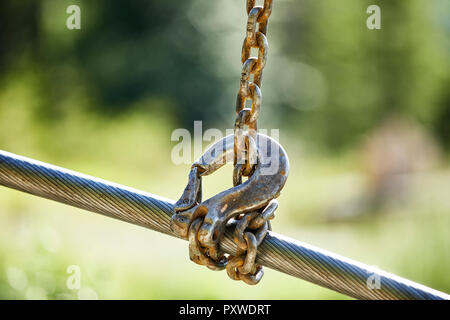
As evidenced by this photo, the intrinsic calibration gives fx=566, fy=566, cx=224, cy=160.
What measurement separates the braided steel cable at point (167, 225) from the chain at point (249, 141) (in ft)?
0.06

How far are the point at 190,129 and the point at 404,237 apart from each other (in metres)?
2.96

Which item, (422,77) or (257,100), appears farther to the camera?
(422,77)

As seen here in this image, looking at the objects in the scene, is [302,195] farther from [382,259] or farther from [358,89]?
[358,89]

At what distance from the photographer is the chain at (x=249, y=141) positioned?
809mm

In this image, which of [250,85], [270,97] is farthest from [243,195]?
[270,97]

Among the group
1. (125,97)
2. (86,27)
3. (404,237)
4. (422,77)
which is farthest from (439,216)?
(86,27)

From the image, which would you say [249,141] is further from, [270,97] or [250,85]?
[270,97]

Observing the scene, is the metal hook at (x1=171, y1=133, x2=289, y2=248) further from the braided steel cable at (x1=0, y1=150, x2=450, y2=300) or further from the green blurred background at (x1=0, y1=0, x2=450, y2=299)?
the green blurred background at (x1=0, y1=0, x2=450, y2=299)

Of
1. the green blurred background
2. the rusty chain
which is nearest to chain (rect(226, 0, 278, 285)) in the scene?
the rusty chain

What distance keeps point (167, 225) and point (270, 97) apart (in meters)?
5.61

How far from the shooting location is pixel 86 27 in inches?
264

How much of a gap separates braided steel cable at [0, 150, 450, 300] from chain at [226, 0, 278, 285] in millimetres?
20

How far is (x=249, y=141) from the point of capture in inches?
33.4

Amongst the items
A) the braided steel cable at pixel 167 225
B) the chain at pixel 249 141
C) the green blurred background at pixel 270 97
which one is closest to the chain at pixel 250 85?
the chain at pixel 249 141
